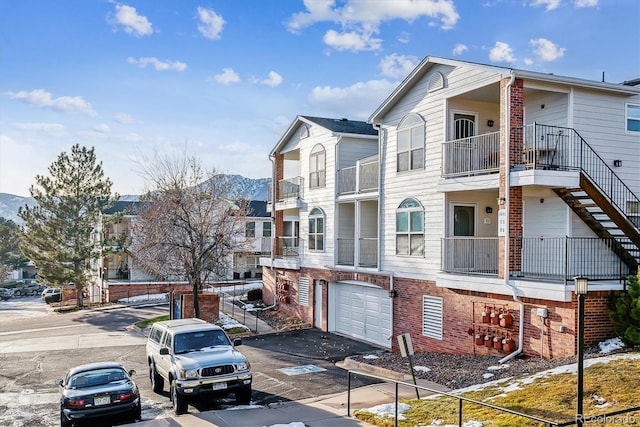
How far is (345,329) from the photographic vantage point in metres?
24.6

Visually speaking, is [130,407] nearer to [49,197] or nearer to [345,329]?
[345,329]

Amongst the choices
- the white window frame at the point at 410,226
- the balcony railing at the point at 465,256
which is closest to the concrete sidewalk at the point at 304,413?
the balcony railing at the point at 465,256

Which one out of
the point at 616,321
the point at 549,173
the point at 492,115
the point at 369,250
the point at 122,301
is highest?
the point at 492,115

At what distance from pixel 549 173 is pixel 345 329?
1222cm

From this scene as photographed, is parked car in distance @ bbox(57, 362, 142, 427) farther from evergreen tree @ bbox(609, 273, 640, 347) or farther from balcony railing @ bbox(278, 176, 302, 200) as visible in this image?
balcony railing @ bbox(278, 176, 302, 200)

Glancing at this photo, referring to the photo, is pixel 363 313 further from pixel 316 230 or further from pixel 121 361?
pixel 121 361

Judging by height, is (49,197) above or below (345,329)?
above

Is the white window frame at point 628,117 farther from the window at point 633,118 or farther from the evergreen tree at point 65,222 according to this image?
the evergreen tree at point 65,222

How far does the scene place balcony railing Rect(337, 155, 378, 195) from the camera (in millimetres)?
23047

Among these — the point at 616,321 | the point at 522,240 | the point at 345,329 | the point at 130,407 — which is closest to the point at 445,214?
the point at 522,240

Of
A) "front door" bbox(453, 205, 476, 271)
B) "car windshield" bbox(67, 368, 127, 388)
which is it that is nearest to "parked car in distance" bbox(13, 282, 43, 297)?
"car windshield" bbox(67, 368, 127, 388)

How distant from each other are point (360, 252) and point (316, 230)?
3990mm

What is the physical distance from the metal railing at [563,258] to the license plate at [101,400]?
36.2ft

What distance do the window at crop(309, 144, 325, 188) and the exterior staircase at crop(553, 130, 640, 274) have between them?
1260 centimetres
